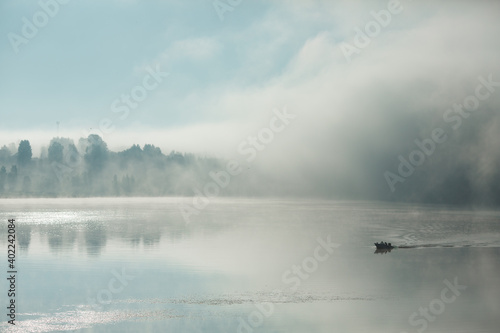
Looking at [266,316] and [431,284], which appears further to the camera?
[431,284]

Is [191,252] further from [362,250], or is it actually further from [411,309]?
[411,309]

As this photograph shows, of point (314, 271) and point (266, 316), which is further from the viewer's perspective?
point (314, 271)

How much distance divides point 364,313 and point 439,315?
15.2ft

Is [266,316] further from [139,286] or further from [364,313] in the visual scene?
[139,286]

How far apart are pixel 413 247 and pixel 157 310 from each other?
1943 inches

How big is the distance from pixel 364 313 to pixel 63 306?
18.0 m

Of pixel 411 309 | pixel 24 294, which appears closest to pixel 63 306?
pixel 24 294

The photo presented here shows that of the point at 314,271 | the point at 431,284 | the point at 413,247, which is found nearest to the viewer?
the point at 431,284

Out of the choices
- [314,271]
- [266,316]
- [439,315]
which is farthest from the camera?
[314,271]

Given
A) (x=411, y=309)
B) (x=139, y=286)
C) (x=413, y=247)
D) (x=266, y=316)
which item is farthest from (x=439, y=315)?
(x=413, y=247)

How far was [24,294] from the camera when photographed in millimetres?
35656

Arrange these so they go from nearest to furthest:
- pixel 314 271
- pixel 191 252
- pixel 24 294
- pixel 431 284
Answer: pixel 24 294
pixel 431 284
pixel 314 271
pixel 191 252

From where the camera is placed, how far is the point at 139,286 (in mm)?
39094

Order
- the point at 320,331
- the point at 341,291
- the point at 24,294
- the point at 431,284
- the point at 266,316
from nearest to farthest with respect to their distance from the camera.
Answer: the point at 320,331
the point at 266,316
the point at 24,294
the point at 341,291
the point at 431,284
